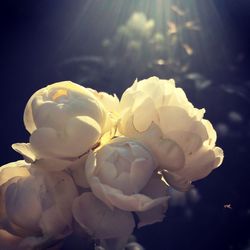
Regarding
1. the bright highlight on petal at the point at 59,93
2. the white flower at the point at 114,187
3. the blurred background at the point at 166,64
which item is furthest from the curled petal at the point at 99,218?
the blurred background at the point at 166,64

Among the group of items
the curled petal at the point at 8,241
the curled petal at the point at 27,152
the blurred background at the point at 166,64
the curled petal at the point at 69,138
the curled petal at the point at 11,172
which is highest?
the curled petal at the point at 69,138

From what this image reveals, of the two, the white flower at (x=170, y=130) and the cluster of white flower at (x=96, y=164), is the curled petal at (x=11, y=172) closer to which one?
the cluster of white flower at (x=96, y=164)

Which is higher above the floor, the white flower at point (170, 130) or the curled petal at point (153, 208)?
the white flower at point (170, 130)

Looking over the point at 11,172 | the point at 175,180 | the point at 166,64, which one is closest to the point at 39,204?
the point at 11,172

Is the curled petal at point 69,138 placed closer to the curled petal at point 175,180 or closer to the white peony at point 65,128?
the white peony at point 65,128

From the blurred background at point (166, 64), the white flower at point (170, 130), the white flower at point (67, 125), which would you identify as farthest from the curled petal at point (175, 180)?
the blurred background at point (166, 64)

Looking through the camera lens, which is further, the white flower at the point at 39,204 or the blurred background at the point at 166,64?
the blurred background at the point at 166,64
